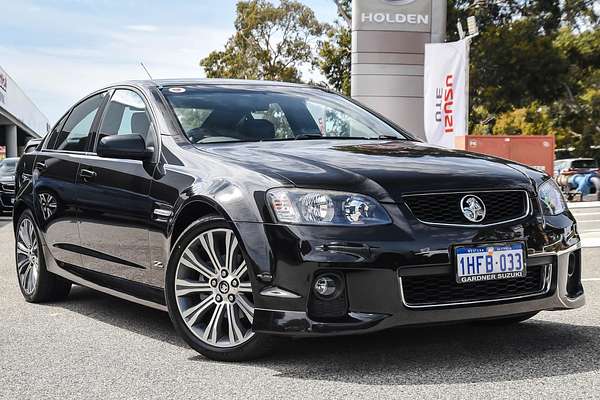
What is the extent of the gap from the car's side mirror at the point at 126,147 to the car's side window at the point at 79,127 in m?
1.11

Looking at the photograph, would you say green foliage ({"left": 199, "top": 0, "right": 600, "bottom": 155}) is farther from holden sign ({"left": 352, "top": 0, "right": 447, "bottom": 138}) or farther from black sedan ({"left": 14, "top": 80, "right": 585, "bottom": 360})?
black sedan ({"left": 14, "top": 80, "right": 585, "bottom": 360})

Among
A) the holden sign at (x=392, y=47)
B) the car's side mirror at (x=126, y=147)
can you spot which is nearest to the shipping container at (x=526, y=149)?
the holden sign at (x=392, y=47)

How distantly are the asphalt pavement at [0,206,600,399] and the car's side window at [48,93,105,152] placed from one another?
4.03 ft

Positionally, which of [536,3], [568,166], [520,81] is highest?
[536,3]

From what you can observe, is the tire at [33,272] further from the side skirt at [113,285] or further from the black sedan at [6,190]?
the black sedan at [6,190]

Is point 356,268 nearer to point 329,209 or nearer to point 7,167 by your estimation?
point 329,209

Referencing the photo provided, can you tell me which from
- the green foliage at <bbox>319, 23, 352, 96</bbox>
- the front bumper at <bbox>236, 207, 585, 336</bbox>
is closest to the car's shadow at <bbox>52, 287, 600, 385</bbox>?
the front bumper at <bbox>236, 207, 585, 336</bbox>

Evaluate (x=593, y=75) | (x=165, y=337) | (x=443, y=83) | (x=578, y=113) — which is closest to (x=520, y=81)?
(x=593, y=75)

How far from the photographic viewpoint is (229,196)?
15.3 feet

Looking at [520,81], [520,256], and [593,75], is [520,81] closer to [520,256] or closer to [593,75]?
[593,75]

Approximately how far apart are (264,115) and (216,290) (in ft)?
4.51

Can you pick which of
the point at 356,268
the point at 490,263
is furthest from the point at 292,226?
the point at 490,263

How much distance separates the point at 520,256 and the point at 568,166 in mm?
41124

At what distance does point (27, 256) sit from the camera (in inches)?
282
